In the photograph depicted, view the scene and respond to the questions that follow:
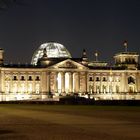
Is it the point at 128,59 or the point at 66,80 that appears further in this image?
the point at 128,59

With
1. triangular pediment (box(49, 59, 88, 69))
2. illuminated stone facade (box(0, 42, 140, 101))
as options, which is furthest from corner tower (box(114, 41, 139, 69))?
triangular pediment (box(49, 59, 88, 69))

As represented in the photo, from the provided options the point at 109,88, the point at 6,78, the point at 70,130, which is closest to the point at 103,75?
the point at 109,88

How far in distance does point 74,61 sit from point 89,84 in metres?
11.1

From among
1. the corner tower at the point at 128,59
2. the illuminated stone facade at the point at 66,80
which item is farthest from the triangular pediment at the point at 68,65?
the corner tower at the point at 128,59

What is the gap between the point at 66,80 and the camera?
603 feet

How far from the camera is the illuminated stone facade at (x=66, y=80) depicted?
178m

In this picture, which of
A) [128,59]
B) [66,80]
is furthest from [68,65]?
[128,59]

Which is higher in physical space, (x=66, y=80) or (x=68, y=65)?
(x=68, y=65)

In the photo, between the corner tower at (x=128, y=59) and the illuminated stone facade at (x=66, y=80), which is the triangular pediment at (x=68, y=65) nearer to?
the illuminated stone facade at (x=66, y=80)

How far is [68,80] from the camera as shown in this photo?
18338 cm

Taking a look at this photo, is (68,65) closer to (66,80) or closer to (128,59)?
(66,80)

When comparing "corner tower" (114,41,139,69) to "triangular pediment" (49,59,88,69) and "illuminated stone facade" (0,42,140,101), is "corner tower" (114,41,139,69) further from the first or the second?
"triangular pediment" (49,59,88,69)

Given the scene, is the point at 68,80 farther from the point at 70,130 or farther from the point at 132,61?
the point at 70,130

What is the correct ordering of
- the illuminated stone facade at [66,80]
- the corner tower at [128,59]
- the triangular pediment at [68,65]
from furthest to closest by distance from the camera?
1. the corner tower at [128,59]
2. the triangular pediment at [68,65]
3. the illuminated stone facade at [66,80]
